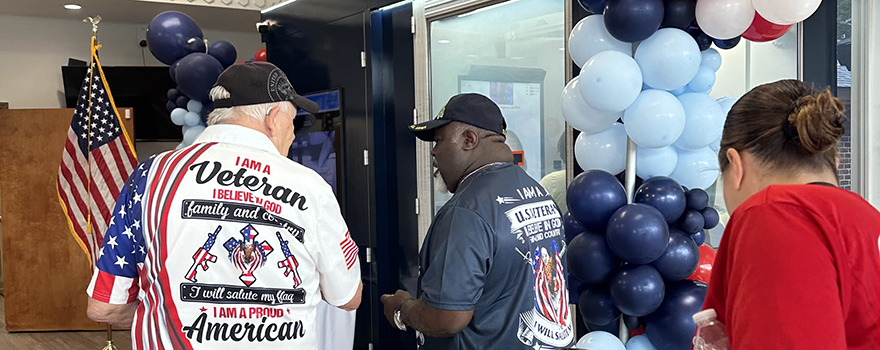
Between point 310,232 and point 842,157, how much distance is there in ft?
7.77

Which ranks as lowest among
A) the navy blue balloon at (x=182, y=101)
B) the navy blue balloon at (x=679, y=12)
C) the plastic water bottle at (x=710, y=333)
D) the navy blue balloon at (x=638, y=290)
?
the navy blue balloon at (x=638, y=290)

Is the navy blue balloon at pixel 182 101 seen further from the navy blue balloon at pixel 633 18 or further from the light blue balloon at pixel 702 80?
the light blue balloon at pixel 702 80

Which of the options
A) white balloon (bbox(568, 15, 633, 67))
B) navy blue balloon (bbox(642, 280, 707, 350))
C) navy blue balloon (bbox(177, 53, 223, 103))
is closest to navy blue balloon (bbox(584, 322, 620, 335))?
navy blue balloon (bbox(642, 280, 707, 350))

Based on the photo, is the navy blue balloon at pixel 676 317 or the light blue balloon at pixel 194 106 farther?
the light blue balloon at pixel 194 106

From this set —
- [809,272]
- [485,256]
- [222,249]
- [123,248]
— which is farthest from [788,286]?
[123,248]

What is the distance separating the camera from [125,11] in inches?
281

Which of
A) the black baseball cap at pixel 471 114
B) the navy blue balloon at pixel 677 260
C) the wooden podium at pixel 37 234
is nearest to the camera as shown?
the black baseball cap at pixel 471 114

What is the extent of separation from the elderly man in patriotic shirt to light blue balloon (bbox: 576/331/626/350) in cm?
119

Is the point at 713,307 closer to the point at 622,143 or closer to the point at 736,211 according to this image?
the point at 736,211

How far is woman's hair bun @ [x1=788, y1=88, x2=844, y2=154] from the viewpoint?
117 centimetres

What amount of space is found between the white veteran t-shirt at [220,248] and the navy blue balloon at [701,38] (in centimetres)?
157

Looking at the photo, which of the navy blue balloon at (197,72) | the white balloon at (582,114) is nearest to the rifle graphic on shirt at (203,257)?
the white balloon at (582,114)

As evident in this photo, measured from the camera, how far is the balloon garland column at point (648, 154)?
2.49m

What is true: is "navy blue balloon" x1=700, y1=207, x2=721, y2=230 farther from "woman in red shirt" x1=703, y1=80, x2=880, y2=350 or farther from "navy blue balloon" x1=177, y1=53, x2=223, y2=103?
"navy blue balloon" x1=177, y1=53, x2=223, y2=103
